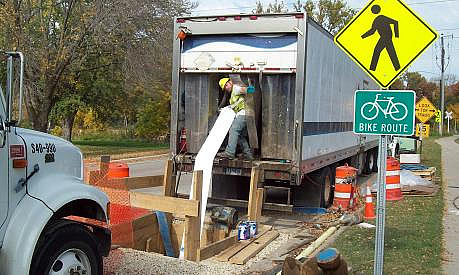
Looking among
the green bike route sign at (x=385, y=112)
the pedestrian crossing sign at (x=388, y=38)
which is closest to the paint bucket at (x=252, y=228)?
the green bike route sign at (x=385, y=112)

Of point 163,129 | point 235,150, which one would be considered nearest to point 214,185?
point 235,150

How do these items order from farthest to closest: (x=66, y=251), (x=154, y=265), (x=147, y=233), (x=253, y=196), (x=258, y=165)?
(x=258, y=165) → (x=253, y=196) → (x=147, y=233) → (x=154, y=265) → (x=66, y=251)

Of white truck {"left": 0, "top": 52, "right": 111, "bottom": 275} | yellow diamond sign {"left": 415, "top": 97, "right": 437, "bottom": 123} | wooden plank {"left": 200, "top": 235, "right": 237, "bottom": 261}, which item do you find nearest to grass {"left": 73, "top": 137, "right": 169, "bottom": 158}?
yellow diamond sign {"left": 415, "top": 97, "right": 437, "bottom": 123}

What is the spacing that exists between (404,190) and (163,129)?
27655 mm

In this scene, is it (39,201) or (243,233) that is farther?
(243,233)

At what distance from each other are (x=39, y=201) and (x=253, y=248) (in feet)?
13.8

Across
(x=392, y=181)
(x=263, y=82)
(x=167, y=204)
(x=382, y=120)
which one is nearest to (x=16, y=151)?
(x=167, y=204)

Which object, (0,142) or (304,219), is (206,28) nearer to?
(304,219)

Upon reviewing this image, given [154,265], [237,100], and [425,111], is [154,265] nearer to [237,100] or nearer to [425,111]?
[237,100]

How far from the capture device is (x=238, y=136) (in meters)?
9.85

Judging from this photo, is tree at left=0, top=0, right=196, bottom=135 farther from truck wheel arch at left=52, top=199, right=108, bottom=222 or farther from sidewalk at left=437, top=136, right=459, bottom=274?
truck wheel arch at left=52, top=199, right=108, bottom=222

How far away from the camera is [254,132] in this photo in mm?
9891

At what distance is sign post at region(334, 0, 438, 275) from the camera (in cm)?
550

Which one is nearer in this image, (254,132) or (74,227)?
(74,227)
